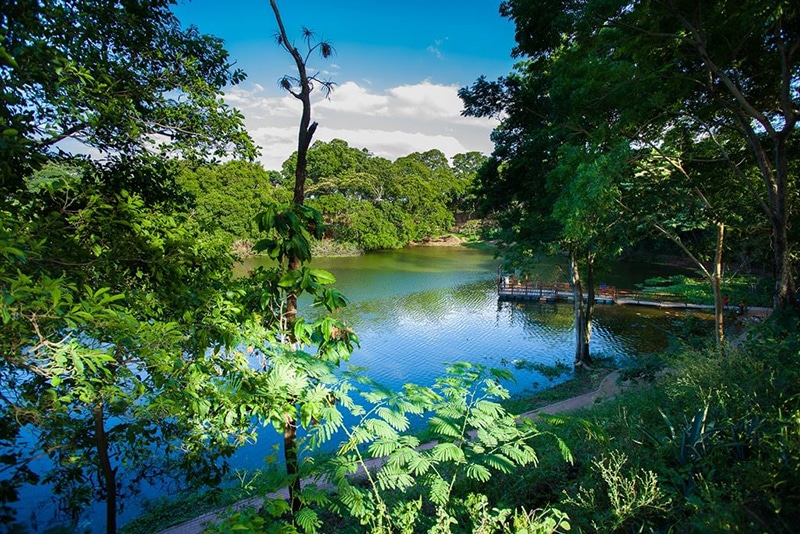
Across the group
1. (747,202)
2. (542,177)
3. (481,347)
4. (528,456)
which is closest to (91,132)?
(528,456)

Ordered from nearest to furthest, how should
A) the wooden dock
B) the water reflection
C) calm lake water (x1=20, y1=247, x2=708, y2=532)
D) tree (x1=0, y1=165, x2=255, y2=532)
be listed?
tree (x1=0, y1=165, x2=255, y2=532) → calm lake water (x1=20, y1=247, x2=708, y2=532) → the water reflection → the wooden dock

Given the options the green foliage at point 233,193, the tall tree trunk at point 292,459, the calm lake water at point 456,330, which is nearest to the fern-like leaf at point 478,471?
the tall tree trunk at point 292,459

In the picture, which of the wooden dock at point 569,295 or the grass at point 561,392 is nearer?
the grass at point 561,392

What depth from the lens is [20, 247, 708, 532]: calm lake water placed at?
11219 mm

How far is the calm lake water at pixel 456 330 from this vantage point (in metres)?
11.2

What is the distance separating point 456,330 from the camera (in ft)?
52.1

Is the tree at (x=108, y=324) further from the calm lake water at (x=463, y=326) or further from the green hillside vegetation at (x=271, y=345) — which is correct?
Result: the calm lake water at (x=463, y=326)

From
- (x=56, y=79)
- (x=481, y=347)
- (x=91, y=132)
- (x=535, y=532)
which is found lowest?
(x=481, y=347)

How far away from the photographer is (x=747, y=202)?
7512 mm

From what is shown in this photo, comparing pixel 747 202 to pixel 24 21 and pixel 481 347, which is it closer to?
pixel 481 347

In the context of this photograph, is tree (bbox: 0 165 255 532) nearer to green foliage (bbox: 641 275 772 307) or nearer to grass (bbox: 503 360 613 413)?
grass (bbox: 503 360 613 413)

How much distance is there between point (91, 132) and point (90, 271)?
1.14 metres

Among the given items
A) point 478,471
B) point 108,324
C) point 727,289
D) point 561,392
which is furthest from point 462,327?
point 108,324

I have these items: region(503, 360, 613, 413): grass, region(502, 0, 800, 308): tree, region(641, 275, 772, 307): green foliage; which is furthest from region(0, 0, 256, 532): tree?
region(641, 275, 772, 307): green foliage
